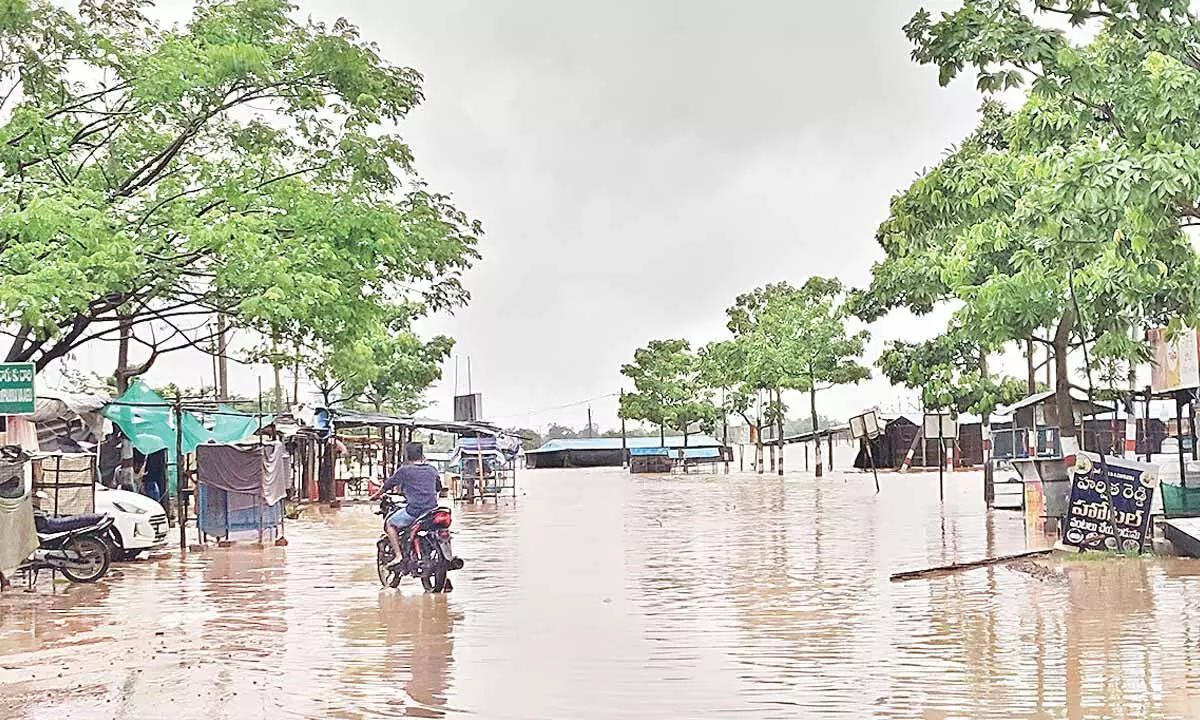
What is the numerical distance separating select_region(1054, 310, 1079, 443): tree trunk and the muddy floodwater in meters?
2.70

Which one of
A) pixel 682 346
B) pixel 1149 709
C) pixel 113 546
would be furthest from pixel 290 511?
pixel 682 346

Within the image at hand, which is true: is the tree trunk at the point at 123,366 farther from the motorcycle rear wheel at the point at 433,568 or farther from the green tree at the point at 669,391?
the green tree at the point at 669,391

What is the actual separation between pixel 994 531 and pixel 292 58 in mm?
13397

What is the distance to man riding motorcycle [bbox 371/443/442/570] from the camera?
46.8ft

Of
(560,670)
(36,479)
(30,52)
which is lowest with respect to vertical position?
(560,670)

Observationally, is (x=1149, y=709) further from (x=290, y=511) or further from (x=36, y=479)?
(x=290, y=511)

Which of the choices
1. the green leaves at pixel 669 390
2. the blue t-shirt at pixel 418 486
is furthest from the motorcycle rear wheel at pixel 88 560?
the green leaves at pixel 669 390

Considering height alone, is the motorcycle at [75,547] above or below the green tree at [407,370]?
below

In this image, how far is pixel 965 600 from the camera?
498 inches

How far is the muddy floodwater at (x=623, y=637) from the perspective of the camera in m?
8.08

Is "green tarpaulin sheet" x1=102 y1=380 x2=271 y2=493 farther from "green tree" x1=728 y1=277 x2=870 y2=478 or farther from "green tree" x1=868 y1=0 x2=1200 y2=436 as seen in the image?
"green tree" x1=728 y1=277 x2=870 y2=478

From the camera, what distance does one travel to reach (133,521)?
18391 millimetres

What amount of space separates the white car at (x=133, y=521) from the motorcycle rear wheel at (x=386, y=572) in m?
5.35

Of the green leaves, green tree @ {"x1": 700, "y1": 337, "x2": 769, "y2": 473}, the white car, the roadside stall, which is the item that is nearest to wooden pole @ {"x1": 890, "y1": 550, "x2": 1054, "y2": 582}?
the white car
